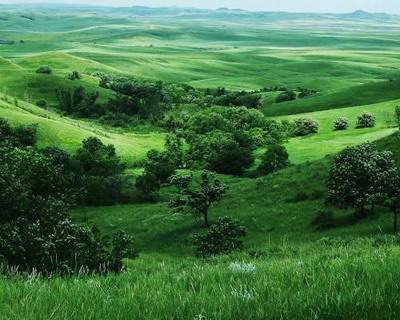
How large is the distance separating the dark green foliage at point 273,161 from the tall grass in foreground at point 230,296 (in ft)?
413

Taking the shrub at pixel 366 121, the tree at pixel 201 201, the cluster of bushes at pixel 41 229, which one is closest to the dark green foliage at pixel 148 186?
the tree at pixel 201 201

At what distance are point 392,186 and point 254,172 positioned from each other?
7819 centimetres

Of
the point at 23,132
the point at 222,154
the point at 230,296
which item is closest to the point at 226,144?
the point at 222,154

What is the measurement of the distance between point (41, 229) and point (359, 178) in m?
37.4

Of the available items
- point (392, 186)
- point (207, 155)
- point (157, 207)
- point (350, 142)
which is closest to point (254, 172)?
point (207, 155)

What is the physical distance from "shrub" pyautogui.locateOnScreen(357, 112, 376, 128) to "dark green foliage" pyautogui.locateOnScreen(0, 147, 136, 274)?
148m

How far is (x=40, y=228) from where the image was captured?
35.2 m

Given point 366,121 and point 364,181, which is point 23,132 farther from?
point 364,181

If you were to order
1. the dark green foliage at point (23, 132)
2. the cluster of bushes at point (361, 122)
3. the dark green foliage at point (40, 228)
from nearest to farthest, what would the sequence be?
the dark green foliage at point (40, 228) < the dark green foliage at point (23, 132) < the cluster of bushes at point (361, 122)

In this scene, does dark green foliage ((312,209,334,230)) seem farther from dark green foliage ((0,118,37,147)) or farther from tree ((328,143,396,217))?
dark green foliage ((0,118,37,147))

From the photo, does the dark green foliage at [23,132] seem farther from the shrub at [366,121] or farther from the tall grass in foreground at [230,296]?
the tall grass in foreground at [230,296]

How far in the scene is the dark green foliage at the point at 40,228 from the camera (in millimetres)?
28016

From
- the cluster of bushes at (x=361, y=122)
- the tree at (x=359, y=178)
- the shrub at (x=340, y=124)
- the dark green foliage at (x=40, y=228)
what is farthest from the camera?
the shrub at (x=340, y=124)

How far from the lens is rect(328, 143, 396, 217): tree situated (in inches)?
2345
